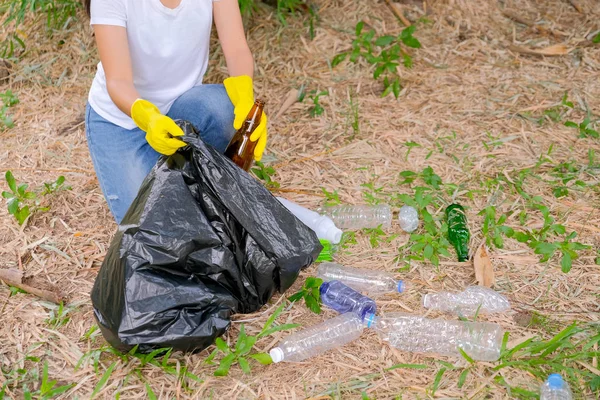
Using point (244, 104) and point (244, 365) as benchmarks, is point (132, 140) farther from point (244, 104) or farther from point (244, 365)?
point (244, 365)

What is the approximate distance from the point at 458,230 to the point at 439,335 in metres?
0.63

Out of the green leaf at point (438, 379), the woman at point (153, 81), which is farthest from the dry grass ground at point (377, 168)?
the woman at point (153, 81)

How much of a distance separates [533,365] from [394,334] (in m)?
0.49

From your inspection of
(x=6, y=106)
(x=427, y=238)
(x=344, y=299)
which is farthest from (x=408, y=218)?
(x=6, y=106)

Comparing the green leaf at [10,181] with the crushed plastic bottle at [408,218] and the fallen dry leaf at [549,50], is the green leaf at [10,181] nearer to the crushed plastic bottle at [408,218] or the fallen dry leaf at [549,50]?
the crushed plastic bottle at [408,218]

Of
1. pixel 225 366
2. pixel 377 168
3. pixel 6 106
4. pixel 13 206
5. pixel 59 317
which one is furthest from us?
pixel 6 106

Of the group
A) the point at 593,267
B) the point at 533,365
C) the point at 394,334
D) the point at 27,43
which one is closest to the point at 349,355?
the point at 394,334

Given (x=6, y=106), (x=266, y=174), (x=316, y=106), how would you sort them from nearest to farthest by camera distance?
(x=266, y=174) < (x=316, y=106) < (x=6, y=106)

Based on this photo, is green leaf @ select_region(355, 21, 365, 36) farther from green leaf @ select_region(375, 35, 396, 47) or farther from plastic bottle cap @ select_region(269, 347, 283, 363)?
plastic bottle cap @ select_region(269, 347, 283, 363)

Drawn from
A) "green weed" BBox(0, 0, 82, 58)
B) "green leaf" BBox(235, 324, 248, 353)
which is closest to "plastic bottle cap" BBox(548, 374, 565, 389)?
"green leaf" BBox(235, 324, 248, 353)

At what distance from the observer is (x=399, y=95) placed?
3.88m

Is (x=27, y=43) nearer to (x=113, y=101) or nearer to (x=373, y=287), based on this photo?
(x=113, y=101)

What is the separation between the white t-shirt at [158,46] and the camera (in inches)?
101

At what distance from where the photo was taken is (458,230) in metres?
2.80
